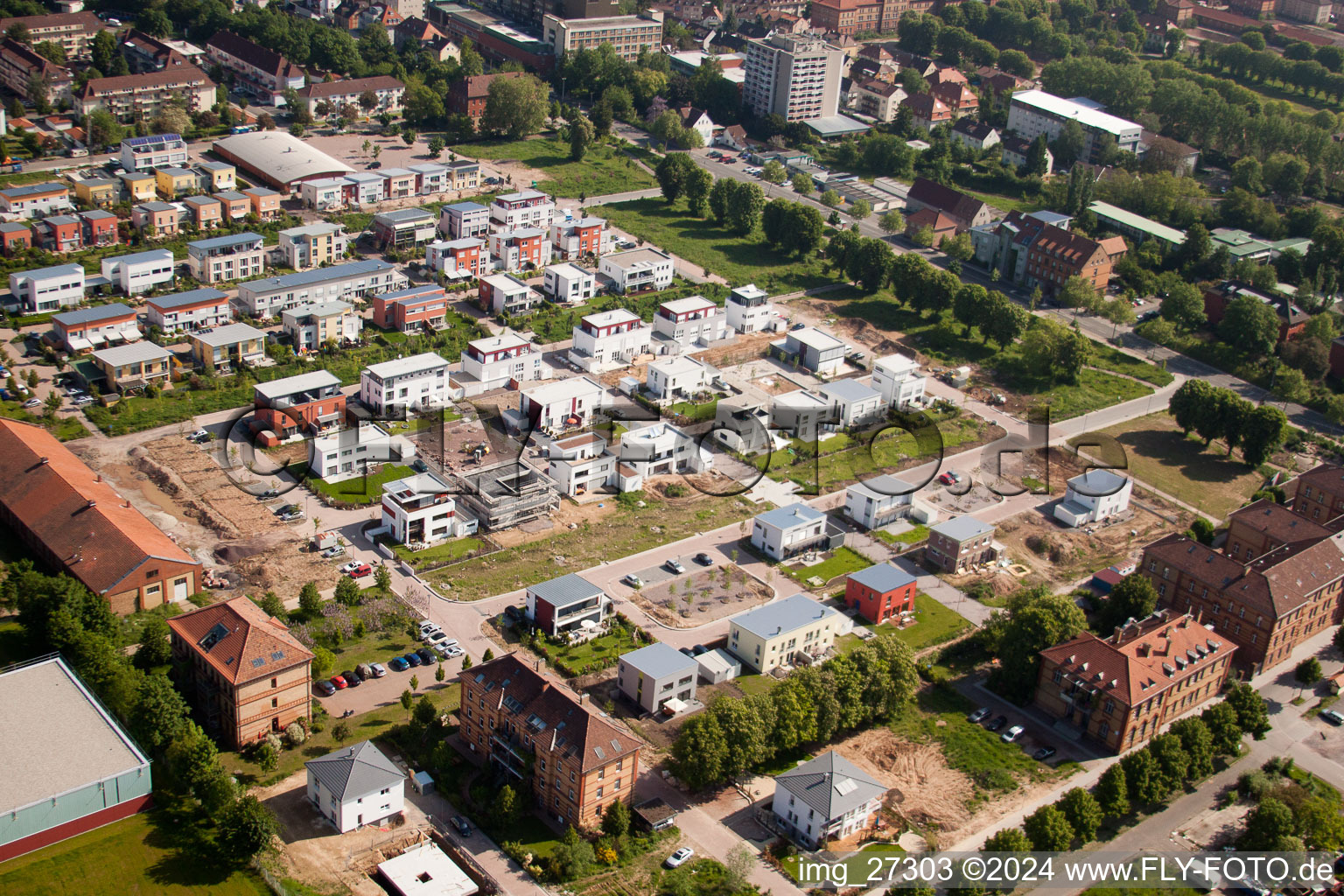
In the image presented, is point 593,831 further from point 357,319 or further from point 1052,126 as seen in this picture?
point 1052,126

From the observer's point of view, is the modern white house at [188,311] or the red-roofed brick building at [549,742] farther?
the modern white house at [188,311]

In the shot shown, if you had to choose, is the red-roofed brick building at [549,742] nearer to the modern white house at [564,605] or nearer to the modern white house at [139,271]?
the modern white house at [564,605]

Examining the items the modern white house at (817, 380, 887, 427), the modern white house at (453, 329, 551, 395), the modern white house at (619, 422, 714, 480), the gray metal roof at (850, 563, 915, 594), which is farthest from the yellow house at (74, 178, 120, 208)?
the gray metal roof at (850, 563, 915, 594)

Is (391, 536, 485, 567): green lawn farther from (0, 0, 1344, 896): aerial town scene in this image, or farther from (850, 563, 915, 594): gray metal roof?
(850, 563, 915, 594): gray metal roof

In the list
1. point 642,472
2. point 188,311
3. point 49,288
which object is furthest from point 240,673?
point 49,288

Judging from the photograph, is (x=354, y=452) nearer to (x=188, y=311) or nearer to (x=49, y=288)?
(x=188, y=311)

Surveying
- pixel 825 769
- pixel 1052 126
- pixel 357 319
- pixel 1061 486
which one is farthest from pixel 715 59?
pixel 825 769

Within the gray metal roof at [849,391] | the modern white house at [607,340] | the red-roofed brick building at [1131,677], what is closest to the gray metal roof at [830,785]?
the red-roofed brick building at [1131,677]

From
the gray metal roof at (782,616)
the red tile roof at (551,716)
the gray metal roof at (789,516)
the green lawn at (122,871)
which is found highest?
the red tile roof at (551,716)
